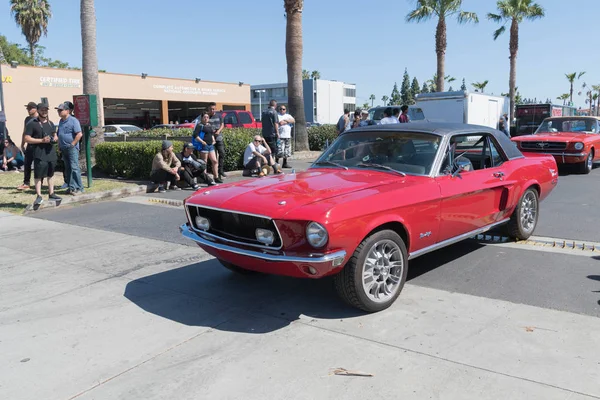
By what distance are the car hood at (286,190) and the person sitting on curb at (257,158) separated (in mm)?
7593

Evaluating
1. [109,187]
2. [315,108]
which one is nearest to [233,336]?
[109,187]

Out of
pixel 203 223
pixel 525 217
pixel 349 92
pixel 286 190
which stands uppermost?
pixel 349 92

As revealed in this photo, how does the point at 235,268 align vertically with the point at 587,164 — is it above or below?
below

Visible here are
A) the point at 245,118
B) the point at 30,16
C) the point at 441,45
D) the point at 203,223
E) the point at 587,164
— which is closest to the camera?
the point at 203,223

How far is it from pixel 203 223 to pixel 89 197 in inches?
263

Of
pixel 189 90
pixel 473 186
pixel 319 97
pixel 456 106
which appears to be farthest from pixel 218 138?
pixel 319 97

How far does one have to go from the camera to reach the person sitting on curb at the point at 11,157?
48.2 ft

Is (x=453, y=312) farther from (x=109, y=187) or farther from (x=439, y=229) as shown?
(x=109, y=187)

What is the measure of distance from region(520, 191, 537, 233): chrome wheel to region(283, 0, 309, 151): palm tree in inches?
487

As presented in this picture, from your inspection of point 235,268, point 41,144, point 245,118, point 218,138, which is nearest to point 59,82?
point 245,118

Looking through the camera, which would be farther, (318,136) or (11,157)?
(318,136)

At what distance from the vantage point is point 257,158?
12758mm

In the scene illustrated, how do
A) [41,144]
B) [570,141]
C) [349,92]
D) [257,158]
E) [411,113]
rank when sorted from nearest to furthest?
1. [41,144]
2. [257,158]
3. [570,141]
4. [411,113]
5. [349,92]

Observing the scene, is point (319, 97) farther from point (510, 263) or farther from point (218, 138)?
point (510, 263)
